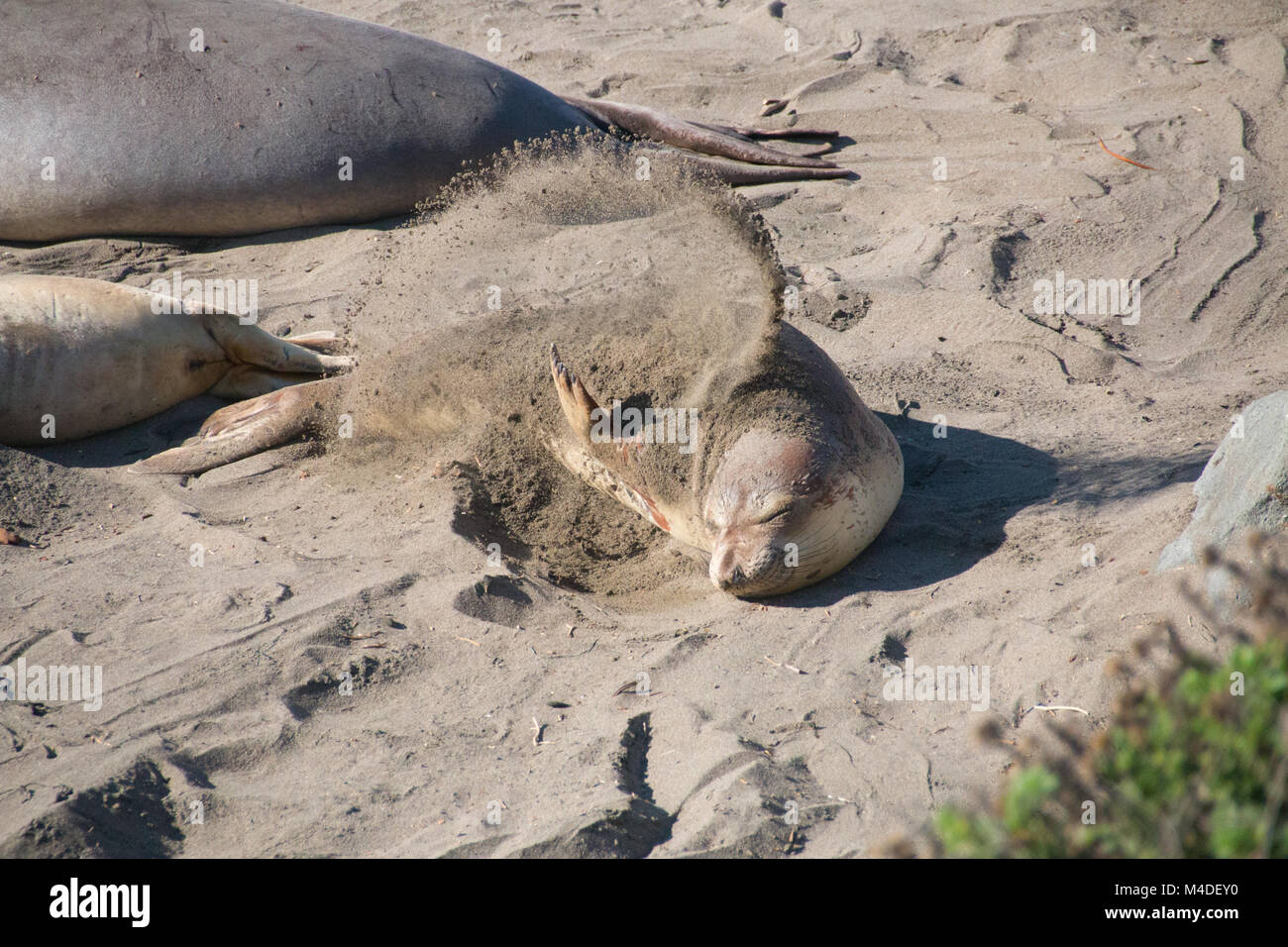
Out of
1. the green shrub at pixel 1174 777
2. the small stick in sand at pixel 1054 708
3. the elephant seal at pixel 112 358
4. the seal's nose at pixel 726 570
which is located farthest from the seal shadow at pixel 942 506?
the elephant seal at pixel 112 358

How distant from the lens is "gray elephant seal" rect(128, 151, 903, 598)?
11.5 ft

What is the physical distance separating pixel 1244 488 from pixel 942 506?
114cm

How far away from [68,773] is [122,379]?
7.59 ft

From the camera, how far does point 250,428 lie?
432 centimetres

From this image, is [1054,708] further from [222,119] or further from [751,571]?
[222,119]

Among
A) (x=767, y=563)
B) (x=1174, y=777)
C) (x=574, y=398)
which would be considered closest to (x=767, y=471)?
(x=767, y=563)

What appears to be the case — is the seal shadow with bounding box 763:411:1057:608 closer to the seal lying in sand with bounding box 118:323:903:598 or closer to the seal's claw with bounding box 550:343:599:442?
the seal lying in sand with bounding box 118:323:903:598

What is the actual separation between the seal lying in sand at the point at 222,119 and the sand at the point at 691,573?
0.25 metres

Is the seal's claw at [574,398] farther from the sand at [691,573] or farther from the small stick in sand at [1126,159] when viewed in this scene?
the small stick in sand at [1126,159]

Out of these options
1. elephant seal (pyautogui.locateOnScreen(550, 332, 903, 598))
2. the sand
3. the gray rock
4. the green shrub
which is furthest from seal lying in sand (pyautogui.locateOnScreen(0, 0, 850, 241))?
the green shrub

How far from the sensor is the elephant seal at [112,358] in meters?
4.12

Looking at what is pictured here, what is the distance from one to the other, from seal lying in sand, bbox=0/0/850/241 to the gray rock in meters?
3.87

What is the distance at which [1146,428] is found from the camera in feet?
13.5

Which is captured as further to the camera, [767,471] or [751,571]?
[767,471]
